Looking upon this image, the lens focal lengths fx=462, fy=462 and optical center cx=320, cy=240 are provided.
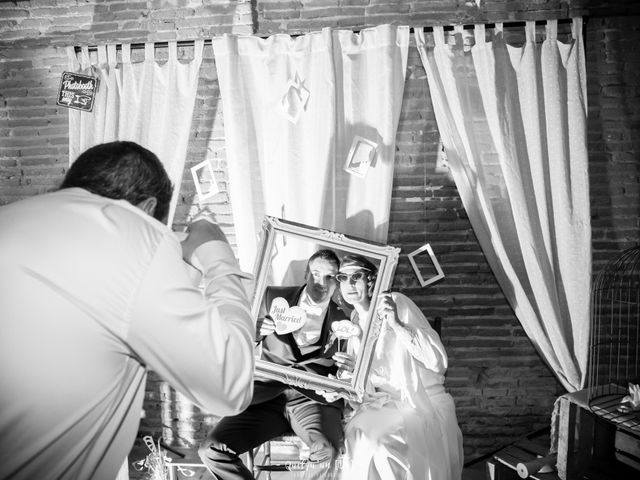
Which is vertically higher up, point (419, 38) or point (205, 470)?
point (419, 38)

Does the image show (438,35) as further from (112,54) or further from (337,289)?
(112,54)

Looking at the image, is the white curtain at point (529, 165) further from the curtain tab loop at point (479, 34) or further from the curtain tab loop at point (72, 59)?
the curtain tab loop at point (72, 59)

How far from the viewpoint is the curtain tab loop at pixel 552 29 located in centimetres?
284

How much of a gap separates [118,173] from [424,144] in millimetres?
2333

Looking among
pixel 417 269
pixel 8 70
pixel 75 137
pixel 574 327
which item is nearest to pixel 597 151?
pixel 574 327

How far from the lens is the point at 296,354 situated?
8.41ft

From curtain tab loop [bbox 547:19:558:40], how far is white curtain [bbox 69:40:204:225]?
2183mm

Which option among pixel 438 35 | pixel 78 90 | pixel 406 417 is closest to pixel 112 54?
pixel 78 90

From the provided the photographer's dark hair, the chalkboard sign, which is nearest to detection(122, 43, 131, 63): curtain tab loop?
the chalkboard sign

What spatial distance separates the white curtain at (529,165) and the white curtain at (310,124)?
0.39 m

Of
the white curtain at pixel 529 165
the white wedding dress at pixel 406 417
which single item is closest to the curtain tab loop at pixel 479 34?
the white curtain at pixel 529 165

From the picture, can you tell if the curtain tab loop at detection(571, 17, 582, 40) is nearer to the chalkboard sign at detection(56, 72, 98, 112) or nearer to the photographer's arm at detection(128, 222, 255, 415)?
the photographer's arm at detection(128, 222, 255, 415)

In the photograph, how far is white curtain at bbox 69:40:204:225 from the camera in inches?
119

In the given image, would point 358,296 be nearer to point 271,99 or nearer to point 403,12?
point 271,99
